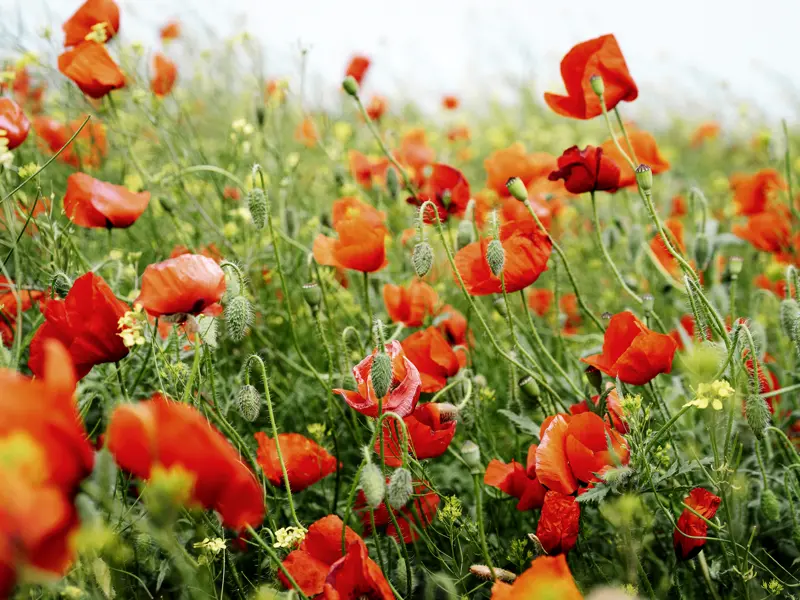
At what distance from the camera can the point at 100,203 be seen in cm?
176

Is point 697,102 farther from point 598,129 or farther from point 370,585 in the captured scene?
point 370,585

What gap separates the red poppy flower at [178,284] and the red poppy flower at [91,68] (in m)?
0.89

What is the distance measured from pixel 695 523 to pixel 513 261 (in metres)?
0.61

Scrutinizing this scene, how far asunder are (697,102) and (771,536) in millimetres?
6533

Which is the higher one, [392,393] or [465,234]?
[465,234]

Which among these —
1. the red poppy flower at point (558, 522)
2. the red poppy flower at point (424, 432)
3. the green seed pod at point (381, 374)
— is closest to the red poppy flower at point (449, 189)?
the red poppy flower at point (424, 432)

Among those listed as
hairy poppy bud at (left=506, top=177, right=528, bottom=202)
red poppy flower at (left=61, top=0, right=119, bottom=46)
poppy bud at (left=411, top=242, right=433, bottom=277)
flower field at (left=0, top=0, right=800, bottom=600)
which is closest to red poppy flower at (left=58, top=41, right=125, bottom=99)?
flower field at (left=0, top=0, right=800, bottom=600)

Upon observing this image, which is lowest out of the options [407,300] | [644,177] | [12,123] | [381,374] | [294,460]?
[294,460]

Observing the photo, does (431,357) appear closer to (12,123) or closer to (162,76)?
(12,123)

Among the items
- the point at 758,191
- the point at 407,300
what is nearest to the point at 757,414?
the point at 407,300

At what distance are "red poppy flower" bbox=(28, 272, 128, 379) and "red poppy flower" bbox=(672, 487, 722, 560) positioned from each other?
1078 mm

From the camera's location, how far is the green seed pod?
4.26ft

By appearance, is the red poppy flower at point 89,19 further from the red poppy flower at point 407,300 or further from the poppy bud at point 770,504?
the poppy bud at point 770,504

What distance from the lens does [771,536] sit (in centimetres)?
171
